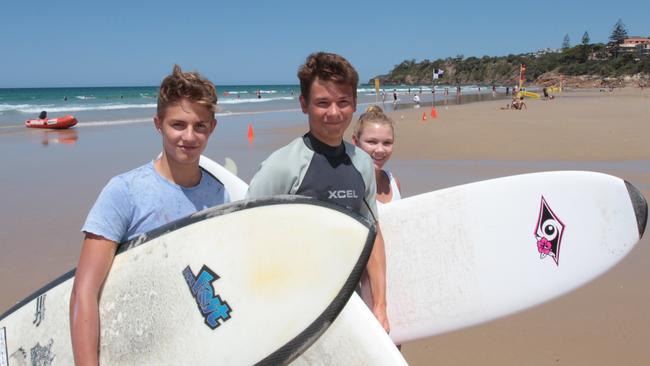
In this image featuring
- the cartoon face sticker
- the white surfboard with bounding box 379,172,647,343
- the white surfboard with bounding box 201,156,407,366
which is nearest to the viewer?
the white surfboard with bounding box 201,156,407,366

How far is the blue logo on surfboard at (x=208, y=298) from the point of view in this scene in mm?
1672

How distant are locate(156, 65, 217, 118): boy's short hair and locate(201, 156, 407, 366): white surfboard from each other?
92 centimetres

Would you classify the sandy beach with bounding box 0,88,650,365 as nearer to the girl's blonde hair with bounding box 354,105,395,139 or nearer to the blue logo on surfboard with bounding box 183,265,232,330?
the girl's blonde hair with bounding box 354,105,395,139

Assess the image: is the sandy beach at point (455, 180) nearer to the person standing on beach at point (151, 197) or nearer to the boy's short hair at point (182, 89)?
the person standing on beach at point (151, 197)

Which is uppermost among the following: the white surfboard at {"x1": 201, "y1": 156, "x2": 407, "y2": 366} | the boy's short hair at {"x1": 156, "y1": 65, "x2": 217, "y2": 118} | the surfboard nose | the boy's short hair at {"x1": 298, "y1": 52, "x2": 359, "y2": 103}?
the boy's short hair at {"x1": 298, "y1": 52, "x2": 359, "y2": 103}

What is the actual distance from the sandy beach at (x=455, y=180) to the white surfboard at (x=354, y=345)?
1258mm

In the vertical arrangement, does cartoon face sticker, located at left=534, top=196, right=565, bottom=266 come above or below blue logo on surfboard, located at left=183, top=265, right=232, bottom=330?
below

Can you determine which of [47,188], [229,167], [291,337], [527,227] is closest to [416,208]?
[527,227]

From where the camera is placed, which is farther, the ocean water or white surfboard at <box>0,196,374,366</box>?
the ocean water

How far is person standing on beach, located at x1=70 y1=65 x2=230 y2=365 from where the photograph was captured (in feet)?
5.18

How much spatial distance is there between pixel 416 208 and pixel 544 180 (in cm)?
83

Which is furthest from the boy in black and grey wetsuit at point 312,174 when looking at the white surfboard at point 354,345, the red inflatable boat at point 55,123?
the red inflatable boat at point 55,123

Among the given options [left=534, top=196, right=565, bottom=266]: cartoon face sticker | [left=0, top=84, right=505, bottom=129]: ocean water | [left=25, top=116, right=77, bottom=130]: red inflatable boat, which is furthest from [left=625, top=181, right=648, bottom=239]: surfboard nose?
[left=25, top=116, right=77, bottom=130]: red inflatable boat

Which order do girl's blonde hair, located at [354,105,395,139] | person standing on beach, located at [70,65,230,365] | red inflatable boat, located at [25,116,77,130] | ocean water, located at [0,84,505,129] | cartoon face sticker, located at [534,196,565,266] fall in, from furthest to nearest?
ocean water, located at [0,84,505,129]
red inflatable boat, located at [25,116,77,130]
cartoon face sticker, located at [534,196,565,266]
girl's blonde hair, located at [354,105,395,139]
person standing on beach, located at [70,65,230,365]
